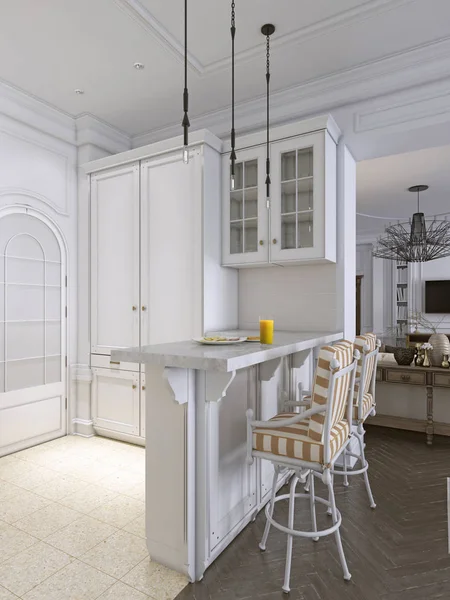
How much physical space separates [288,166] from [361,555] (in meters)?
2.53

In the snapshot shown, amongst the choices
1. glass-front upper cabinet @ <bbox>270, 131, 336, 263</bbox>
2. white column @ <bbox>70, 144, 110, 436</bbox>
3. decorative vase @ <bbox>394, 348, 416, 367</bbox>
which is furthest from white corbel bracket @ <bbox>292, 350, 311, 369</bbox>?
white column @ <bbox>70, 144, 110, 436</bbox>

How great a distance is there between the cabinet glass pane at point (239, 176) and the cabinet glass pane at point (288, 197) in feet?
1.19

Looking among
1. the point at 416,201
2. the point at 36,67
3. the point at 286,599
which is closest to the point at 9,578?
the point at 286,599

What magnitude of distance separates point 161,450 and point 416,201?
618 centimetres

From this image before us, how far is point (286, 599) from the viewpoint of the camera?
5.69ft

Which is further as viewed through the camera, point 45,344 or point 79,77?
point 45,344

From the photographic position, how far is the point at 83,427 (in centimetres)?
392

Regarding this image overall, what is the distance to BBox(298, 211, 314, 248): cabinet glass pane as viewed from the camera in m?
2.94

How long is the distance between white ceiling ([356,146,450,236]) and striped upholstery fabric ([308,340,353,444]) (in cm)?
372

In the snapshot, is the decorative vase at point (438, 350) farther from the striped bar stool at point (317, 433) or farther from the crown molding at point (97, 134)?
the crown molding at point (97, 134)

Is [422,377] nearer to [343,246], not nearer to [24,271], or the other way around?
[343,246]

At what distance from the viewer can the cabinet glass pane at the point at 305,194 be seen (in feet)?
9.69

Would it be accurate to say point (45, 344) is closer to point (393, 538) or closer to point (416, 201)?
point (393, 538)

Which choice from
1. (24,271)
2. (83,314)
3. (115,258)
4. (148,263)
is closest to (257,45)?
(148,263)
